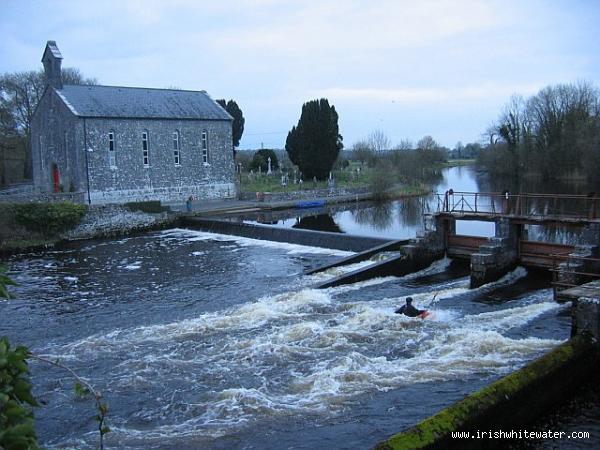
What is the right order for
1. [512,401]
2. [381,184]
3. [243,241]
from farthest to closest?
[381,184] < [243,241] < [512,401]

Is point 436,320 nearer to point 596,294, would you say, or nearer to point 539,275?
point 596,294

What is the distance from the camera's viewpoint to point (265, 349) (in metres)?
12.0

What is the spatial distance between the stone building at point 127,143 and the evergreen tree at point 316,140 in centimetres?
1110

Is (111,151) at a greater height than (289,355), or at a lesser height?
greater

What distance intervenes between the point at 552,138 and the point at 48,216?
5327 centimetres

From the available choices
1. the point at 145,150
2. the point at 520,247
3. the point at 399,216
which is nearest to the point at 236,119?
the point at 145,150

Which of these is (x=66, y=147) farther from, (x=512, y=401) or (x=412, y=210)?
(x=512, y=401)

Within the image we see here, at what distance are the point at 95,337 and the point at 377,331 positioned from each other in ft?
22.7

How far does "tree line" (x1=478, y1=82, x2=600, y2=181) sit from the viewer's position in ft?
173

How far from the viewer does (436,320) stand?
13.4 meters

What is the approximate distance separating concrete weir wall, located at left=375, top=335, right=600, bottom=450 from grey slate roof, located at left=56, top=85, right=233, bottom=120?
33152mm

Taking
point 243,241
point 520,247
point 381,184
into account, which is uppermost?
point 381,184

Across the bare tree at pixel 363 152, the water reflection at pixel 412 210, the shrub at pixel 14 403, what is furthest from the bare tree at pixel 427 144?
the shrub at pixel 14 403

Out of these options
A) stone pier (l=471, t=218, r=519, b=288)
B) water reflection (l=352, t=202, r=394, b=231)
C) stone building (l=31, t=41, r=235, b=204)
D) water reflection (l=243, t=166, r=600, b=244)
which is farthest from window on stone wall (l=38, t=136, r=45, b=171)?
stone pier (l=471, t=218, r=519, b=288)
